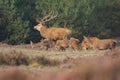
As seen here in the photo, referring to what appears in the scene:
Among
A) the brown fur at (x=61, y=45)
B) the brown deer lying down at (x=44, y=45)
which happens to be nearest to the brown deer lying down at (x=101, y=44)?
the brown fur at (x=61, y=45)

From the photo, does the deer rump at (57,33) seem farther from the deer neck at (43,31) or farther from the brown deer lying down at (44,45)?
the brown deer lying down at (44,45)

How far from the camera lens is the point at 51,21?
34.6 metres

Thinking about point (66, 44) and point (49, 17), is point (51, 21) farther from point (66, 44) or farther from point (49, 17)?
point (66, 44)

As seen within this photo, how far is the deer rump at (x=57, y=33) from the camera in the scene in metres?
30.6

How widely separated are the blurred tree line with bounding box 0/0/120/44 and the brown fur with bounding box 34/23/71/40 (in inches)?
39.1

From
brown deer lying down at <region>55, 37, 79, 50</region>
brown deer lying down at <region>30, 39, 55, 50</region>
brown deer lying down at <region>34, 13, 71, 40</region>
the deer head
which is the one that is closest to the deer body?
brown deer lying down at <region>55, 37, 79, 50</region>

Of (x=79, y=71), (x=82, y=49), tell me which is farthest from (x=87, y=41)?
(x=79, y=71)

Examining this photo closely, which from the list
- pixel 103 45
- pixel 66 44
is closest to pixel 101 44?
pixel 103 45

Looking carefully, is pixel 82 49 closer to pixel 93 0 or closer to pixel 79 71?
pixel 93 0

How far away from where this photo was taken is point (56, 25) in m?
34.4

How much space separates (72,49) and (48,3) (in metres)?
5.88

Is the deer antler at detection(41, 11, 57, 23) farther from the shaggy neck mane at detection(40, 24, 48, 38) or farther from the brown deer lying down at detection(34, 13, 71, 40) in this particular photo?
the shaggy neck mane at detection(40, 24, 48, 38)

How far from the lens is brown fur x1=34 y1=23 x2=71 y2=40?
3062cm

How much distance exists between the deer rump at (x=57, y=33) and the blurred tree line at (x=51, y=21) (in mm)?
1620
